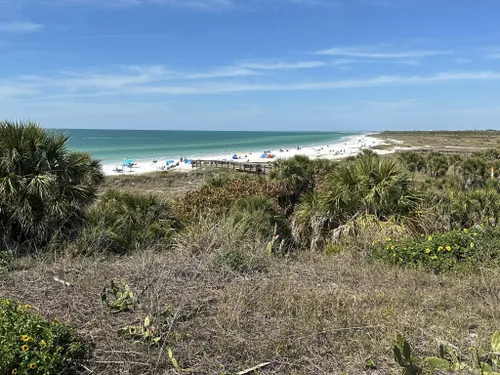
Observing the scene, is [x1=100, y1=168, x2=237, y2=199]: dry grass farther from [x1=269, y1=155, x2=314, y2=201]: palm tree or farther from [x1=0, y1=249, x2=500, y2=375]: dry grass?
[x1=0, y1=249, x2=500, y2=375]: dry grass

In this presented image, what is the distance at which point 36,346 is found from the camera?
3.01 m

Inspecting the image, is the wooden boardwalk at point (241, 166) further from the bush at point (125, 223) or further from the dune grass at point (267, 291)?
the dune grass at point (267, 291)

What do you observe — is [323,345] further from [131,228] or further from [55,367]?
[131,228]

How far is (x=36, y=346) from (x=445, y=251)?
5974 millimetres

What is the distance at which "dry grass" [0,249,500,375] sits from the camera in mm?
3438

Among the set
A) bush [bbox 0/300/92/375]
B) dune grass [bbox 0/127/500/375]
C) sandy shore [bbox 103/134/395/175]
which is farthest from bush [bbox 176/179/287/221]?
sandy shore [bbox 103/134/395/175]

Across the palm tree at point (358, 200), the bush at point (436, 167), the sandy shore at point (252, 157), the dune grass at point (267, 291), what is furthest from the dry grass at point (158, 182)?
the dune grass at point (267, 291)

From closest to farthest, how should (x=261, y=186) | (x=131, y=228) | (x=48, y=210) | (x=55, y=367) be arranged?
1. (x=55, y=367)
2. (x=48, y=210)
3. (x=131, y=228)
4. (x=261, y=186)

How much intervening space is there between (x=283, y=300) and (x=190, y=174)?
133ft

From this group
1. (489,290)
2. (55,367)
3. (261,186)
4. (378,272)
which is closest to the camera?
(55,367)

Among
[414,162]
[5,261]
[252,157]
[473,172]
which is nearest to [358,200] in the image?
[5,261]

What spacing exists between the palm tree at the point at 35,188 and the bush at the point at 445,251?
5.62 meters

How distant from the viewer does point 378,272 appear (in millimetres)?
6027

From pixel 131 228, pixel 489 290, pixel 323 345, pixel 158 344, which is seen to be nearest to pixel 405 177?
pixel 489 290
